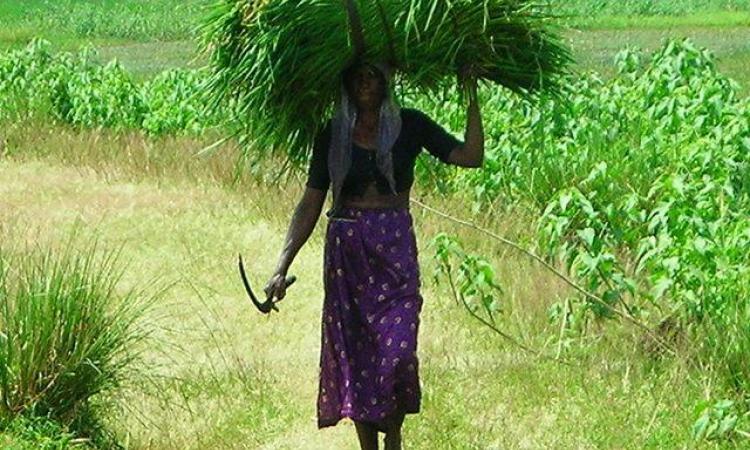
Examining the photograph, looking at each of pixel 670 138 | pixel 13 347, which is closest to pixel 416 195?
pixel 670 138

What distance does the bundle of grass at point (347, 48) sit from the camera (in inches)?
205

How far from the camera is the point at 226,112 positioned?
5781 millimetres

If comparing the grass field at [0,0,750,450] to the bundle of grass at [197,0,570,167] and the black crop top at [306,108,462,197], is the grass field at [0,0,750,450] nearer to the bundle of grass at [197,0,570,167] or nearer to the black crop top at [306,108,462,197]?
the bundle of grass at [197,0,570,167]

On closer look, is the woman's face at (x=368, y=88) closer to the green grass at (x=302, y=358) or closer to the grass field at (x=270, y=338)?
the grass field at (x=270, y=338)

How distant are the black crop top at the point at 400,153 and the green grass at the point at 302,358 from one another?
110 centimetres

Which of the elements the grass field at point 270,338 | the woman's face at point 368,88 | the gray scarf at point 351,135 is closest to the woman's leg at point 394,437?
the grass field at point 270,338

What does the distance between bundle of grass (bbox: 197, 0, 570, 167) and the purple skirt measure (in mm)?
441

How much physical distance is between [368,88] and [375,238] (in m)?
0.47

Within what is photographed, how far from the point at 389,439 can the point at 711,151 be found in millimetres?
2409

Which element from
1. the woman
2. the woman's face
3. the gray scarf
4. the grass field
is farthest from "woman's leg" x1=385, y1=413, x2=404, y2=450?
the woman's face

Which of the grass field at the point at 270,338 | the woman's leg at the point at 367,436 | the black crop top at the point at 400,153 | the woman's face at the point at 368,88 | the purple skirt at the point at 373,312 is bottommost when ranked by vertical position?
the grass field at the point at 270,338

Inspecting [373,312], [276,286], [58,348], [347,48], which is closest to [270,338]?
[58,348]

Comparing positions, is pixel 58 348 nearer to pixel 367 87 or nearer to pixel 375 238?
pixel 375 238

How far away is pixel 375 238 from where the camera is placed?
17.4ft
